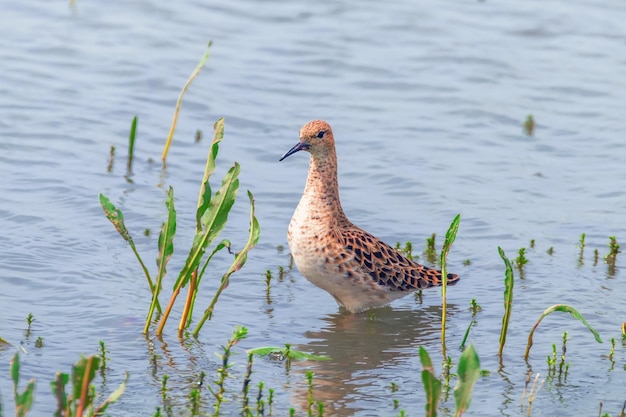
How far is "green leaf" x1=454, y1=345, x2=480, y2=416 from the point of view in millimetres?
5281

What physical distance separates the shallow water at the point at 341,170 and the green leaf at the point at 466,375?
1.03m

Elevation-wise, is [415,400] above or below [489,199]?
below

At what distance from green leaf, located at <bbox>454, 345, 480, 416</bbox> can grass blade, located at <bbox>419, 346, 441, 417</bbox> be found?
0.15m

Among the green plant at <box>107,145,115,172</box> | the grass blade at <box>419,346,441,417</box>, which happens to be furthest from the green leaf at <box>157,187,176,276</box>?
the green plant at <box>107,145,115,172</box>

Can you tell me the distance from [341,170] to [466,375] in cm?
615

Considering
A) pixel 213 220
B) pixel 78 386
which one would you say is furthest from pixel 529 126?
pixel 78 386

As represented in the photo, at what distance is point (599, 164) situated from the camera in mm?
11758

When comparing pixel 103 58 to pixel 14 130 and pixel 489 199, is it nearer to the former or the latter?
pixel 14 130

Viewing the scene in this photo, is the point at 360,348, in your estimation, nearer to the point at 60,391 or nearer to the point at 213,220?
the point at 213,220

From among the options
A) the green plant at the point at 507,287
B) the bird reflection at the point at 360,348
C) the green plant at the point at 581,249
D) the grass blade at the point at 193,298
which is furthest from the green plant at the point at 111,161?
the green plant at the point at 507,287

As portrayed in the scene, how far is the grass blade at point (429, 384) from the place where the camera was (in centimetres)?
520

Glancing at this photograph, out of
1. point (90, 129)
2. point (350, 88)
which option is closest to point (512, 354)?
point (90, 129)

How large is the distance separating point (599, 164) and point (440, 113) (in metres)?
2.14

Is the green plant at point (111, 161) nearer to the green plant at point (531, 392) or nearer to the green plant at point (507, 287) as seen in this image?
the green plant at point (507, 287)
